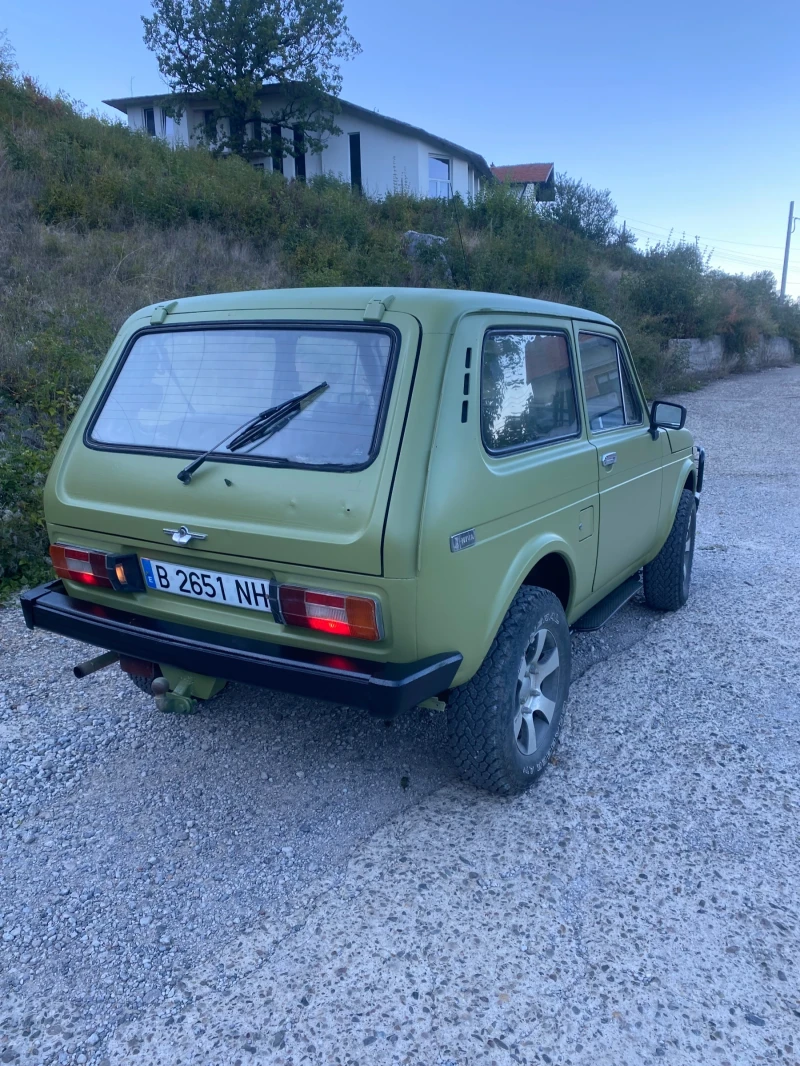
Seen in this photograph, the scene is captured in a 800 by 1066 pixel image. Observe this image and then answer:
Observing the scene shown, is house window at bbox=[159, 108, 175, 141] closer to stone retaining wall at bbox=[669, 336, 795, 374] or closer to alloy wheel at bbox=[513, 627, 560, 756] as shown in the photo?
stone retaining wall at bbox=[669, 336, 795, 374]

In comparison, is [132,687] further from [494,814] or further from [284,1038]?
[284,1038]

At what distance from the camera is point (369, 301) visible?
2602 mm

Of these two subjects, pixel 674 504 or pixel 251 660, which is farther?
pixel 674 504

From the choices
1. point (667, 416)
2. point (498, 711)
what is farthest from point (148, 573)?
point (667, 416)

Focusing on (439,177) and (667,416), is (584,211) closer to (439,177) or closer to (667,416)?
(439,177)

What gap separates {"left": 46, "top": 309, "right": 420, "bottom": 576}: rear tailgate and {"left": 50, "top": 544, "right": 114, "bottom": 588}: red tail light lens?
8cm

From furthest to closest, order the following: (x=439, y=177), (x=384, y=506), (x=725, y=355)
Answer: (x=439, y=177)
(x=725, y=355)
(x=384, y=506)

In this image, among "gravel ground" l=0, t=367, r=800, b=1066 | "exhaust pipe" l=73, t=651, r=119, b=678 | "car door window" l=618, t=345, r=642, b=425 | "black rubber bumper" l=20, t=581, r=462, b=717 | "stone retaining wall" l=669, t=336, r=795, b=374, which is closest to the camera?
"gravel ground" l=0, t=367, r=800, b=1066

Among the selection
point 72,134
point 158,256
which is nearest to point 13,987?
point 158,256

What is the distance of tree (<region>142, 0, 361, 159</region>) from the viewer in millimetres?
24844

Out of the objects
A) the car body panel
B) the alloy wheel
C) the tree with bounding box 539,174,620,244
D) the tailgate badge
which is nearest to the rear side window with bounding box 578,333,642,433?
the car body panel

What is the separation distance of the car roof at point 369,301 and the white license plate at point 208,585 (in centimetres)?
99

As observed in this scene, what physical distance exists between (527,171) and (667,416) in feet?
150

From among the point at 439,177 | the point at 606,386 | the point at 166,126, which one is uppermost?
the point at 166,126
